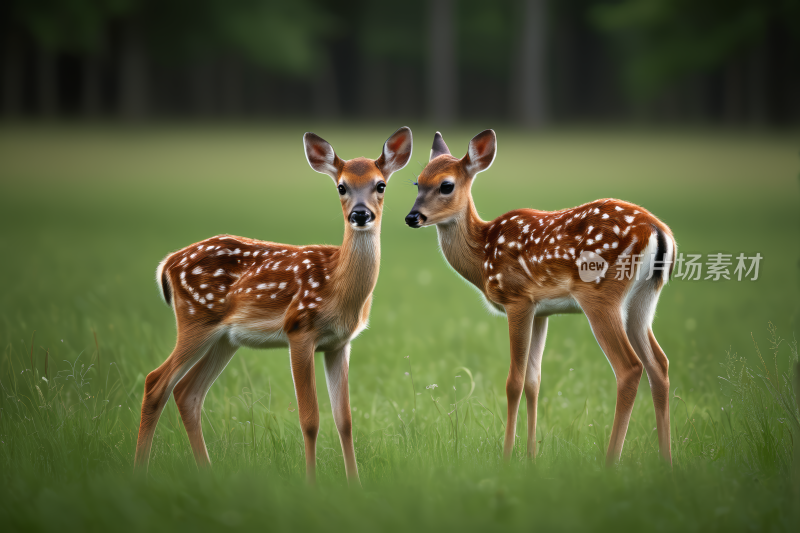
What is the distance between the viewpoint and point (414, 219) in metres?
4.39

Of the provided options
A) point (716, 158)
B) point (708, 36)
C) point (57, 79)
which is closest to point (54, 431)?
point (716, 158)

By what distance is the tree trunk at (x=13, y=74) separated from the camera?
34.6m

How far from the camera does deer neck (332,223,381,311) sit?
13.0 feet

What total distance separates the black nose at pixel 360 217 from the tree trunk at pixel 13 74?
35043 millimetres

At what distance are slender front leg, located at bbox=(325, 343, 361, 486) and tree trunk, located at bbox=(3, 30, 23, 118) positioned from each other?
3478 cm

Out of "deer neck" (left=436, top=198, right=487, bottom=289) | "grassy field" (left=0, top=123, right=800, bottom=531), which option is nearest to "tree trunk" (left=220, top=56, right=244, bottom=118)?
"grassy field" (left=0, top=123, right=800, bottom=531)

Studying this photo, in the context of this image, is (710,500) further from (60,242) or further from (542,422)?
(60,242)

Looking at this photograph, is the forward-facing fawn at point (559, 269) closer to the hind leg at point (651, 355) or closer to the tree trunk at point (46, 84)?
the hind leg at point (651, 355)

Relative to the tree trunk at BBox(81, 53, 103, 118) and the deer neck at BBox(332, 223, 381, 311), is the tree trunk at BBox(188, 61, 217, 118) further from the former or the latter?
the deer neck at BBox(332, 223, 381, 311)

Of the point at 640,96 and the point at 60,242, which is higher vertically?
the point at 640,96

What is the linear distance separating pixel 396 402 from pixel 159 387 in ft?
6.61

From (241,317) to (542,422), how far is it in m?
2.22

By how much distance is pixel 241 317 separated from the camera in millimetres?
4074

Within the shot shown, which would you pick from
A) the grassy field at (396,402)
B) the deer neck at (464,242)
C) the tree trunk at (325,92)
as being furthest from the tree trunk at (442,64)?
the deer neck at (464,242)
